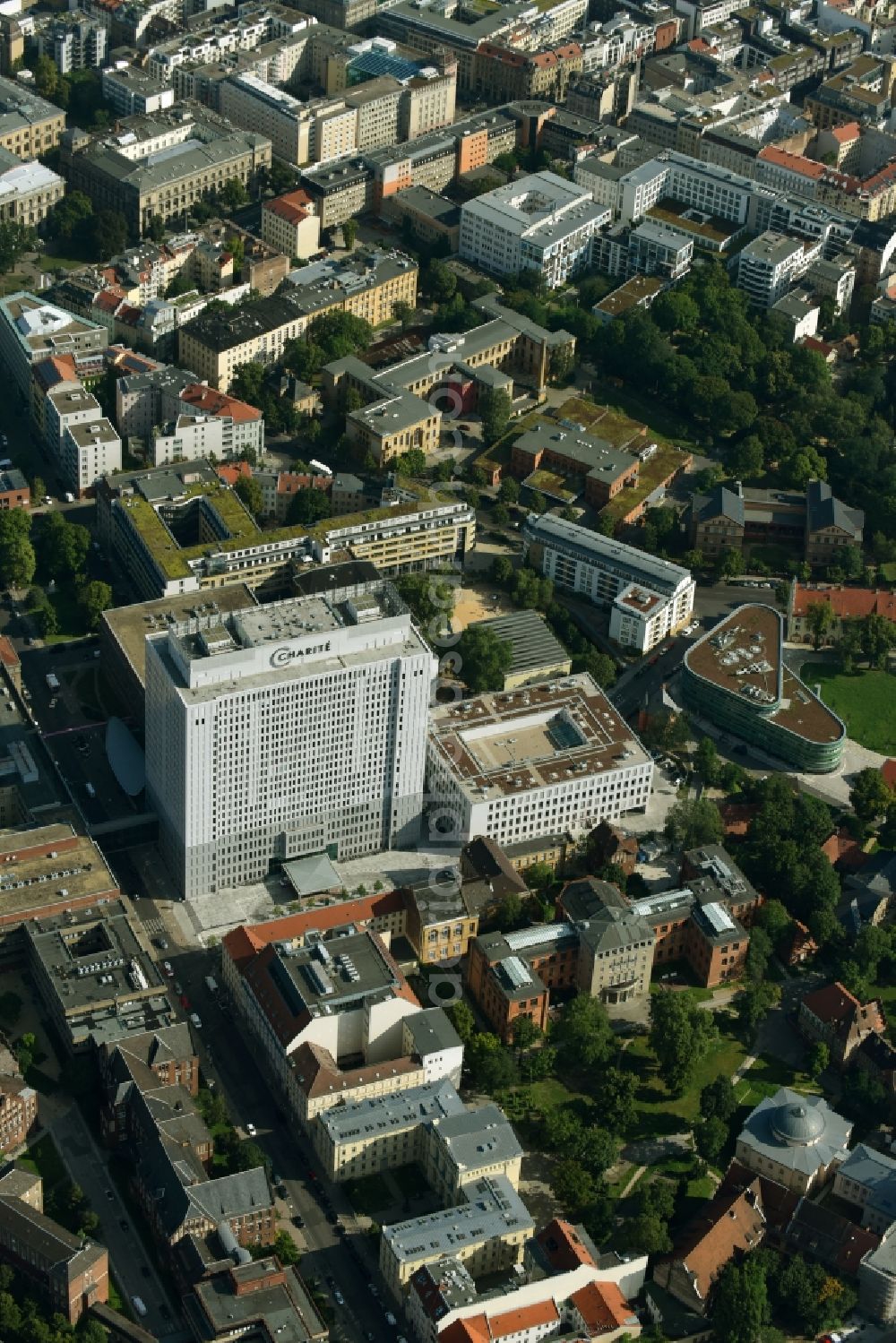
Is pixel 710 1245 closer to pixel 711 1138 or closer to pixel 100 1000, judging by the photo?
pixel 711 1138

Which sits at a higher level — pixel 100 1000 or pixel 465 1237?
pixel 100 1000

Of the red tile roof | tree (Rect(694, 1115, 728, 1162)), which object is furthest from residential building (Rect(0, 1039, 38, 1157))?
tree (Rect(694, 1115, 728, 1162))

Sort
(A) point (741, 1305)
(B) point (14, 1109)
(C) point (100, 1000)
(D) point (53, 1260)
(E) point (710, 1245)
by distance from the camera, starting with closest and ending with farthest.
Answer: (D) point (53, 1260) → (A) point (741, 1305) → (E) point (710, 1245) → (B) point (14, 1109) → (C) point (100, 1000)

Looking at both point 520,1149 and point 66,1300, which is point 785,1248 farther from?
point 66,1300

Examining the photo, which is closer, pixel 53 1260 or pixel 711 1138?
pixel 53 1260

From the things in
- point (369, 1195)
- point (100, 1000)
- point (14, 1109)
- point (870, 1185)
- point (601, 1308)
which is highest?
Answer: point (100, 1000)

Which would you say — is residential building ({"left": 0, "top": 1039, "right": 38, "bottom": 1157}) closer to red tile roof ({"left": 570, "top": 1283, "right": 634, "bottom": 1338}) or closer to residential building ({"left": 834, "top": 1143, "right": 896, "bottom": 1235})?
red tile roof ({"left": 570, "top": 1283, "right": 634, "bottom": 1338})

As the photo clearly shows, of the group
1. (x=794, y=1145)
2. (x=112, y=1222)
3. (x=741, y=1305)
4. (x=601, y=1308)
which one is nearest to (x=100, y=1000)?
(x=112, y=1222)
